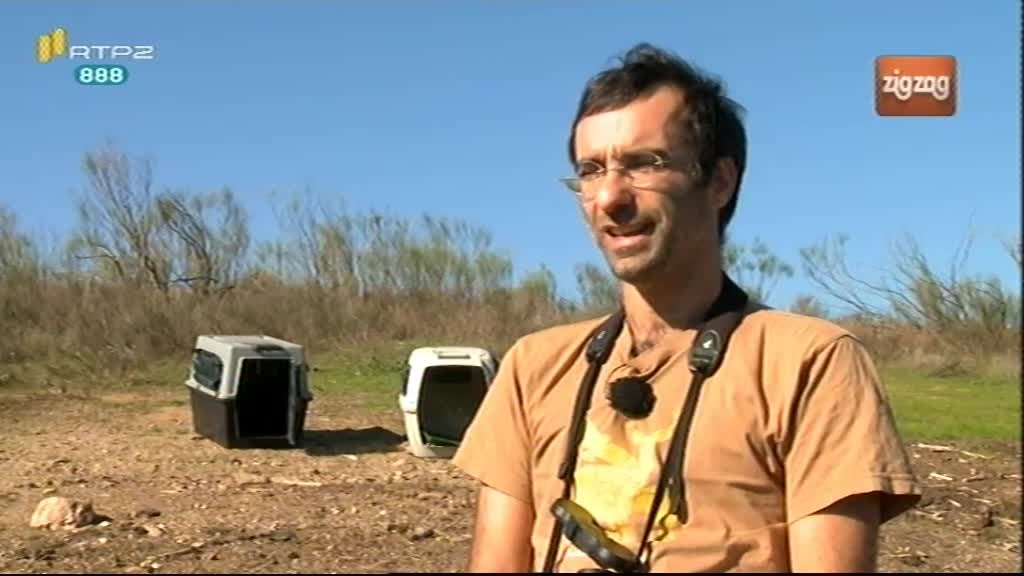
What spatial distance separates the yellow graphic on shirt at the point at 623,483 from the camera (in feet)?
6.09

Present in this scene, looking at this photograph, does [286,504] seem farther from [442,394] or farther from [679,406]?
[679,406]

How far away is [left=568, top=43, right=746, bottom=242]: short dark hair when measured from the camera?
197 cm

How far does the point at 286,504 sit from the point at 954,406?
915 cm

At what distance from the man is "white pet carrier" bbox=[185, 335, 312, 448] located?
778 centimetres

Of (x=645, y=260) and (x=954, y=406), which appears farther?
(x=954, y=406)

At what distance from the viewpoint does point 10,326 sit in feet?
67.8

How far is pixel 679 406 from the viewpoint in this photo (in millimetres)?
1877

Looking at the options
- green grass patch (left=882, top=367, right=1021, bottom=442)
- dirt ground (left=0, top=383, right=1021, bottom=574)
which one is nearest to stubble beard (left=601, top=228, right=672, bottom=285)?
dirt ground (left=0, top=383, right=1021, bottom=574)

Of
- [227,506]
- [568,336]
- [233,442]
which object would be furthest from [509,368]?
[233,442]

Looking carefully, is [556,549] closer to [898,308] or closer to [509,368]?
[509,368]

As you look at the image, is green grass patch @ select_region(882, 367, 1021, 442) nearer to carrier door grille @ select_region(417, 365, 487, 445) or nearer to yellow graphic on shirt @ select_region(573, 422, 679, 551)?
carrier door grille @ select_region(417, 365, 487, 445)

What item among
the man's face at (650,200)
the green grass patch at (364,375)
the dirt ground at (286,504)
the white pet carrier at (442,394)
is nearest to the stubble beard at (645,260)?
the man's face at (650,200)

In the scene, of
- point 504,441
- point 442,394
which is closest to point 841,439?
point 504,441

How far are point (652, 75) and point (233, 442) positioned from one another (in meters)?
8.30
